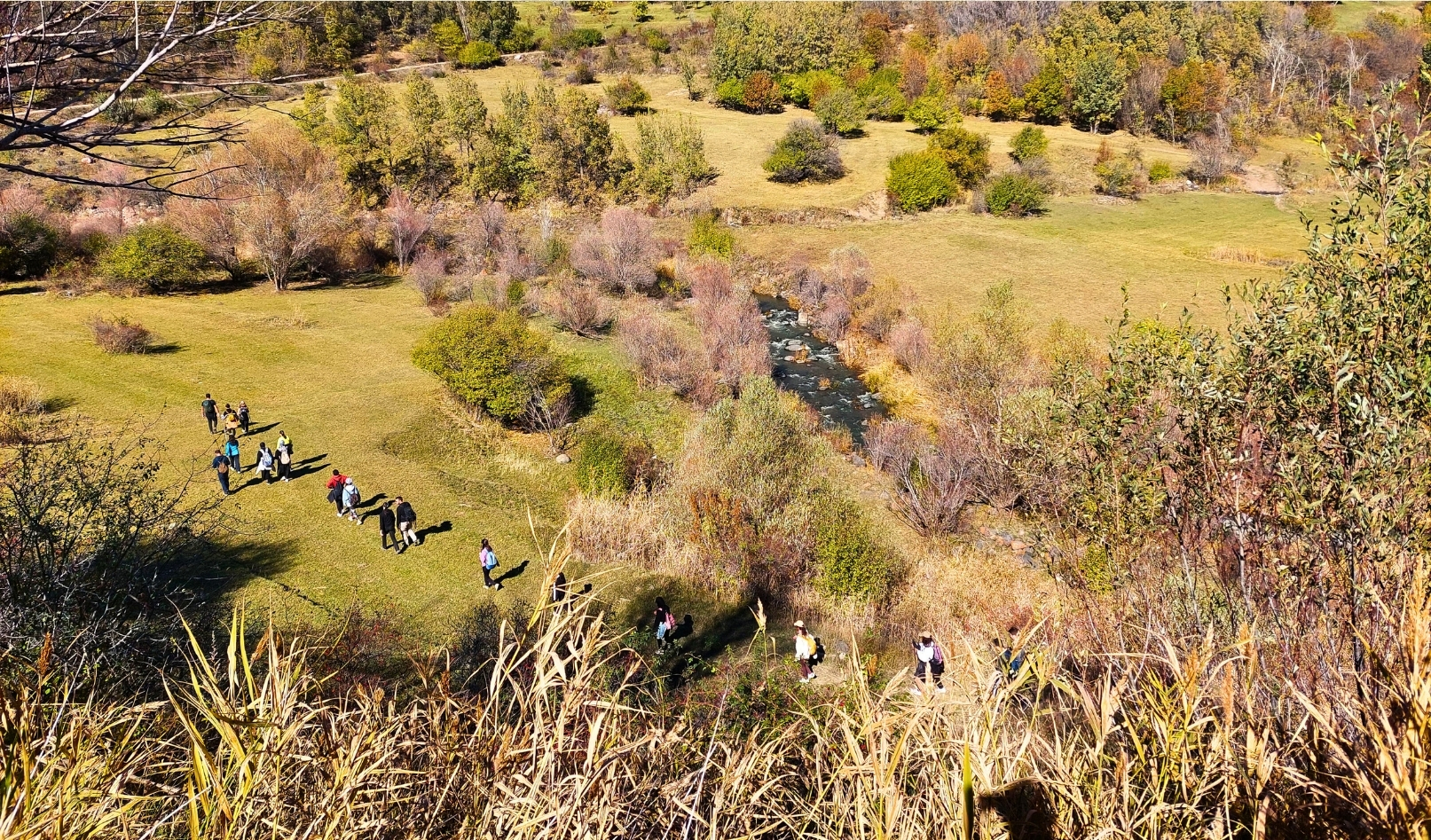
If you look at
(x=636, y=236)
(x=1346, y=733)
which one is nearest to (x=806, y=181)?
(x=636, y=236)

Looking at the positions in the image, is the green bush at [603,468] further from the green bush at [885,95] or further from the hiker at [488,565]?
the green bush at [885,95]

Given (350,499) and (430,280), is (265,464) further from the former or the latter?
(430,280)

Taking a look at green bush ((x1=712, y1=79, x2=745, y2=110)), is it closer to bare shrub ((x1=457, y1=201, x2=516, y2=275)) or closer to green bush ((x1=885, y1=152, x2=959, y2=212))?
green bush ((x1=885, y1=152, x2=959, y2=212))

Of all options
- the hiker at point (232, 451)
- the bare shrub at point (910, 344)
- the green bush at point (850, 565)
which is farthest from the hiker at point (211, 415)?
the bare shrub at point (910, 344)

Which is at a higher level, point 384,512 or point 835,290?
point 835,290

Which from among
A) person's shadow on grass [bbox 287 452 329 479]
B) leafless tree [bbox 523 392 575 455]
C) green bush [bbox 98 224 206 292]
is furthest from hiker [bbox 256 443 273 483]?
green bush [bbox 98 224 206 292]

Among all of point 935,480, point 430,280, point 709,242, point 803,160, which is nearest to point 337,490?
point 935,480
